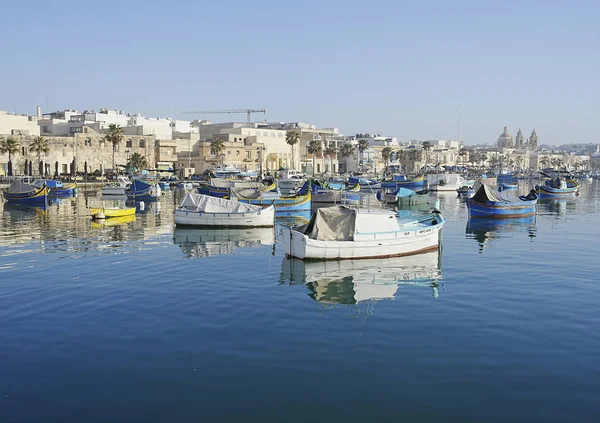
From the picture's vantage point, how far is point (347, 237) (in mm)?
31359

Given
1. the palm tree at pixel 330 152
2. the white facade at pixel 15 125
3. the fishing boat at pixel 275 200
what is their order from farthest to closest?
the palm tree at pixel 330 152, the white facade at pixel 15 125, the fishing boat at pixel 275 200

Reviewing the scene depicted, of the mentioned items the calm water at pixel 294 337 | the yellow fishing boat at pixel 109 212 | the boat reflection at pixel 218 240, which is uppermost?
the yellow fishing boat at pixel 109 212

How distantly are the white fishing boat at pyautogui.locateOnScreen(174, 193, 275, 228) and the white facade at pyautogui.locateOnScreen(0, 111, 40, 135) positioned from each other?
75801 mm

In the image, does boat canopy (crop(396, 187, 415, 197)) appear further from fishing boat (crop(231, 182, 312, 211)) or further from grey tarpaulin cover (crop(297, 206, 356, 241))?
grey tarpaulin cover (crop(297, 206, 356, 241))

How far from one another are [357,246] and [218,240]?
12082 millimetres

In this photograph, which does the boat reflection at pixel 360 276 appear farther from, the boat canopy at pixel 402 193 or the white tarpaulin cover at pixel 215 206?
the boat canopy at pixel 402 193

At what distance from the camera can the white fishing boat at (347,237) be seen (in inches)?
1212

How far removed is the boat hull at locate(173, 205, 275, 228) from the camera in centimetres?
4547

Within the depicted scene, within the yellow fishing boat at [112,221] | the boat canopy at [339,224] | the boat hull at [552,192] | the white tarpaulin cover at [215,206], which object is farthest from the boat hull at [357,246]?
the boat hull at [552,192]

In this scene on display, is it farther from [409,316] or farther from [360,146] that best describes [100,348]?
[360,146]

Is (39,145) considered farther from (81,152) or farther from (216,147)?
(216,147)

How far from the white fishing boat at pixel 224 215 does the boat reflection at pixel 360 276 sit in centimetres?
1389

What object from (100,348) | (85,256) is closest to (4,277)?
(85,256)

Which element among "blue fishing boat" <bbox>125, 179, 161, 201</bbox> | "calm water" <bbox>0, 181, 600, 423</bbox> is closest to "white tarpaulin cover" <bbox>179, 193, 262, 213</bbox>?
A: "calm water" <bbox>0, 181, 600, 423</bbox>
